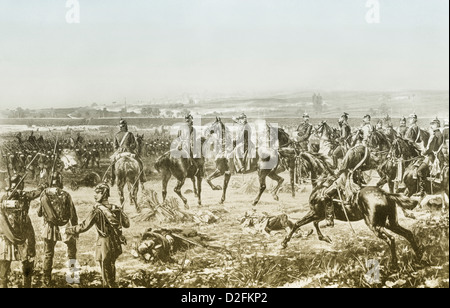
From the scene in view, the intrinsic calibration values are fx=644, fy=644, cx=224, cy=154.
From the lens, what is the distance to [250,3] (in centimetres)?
843

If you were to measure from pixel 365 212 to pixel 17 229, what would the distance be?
15.1ft

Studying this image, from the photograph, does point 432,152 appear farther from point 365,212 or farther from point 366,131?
point 365,212

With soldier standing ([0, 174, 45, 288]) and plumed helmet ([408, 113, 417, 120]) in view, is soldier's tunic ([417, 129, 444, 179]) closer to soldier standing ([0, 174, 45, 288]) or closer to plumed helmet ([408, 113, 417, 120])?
plumed helmet ([408, 113, 417, 120])

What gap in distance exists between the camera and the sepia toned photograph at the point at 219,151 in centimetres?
840

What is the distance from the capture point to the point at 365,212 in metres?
8.63

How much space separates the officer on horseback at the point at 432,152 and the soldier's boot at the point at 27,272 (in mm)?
5289

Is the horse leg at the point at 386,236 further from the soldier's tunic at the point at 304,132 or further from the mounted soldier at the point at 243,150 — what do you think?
the mounted soldier at the point at 243,150

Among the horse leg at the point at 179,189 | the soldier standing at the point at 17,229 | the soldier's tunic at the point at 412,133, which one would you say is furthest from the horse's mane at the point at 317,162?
the soldier standing at the point at 17,229

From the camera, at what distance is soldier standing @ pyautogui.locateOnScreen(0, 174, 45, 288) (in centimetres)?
836

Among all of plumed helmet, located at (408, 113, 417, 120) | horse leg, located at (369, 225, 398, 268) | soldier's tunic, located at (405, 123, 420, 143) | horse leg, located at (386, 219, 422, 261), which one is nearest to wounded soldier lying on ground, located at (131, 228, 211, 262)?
horse leg, located at (369, 225, 398, 268)

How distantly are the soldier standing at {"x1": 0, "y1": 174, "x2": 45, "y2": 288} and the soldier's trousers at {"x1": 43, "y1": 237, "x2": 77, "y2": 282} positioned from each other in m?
0.18

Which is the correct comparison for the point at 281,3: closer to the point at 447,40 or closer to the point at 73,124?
the point at 447,40

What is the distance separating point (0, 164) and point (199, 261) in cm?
289
